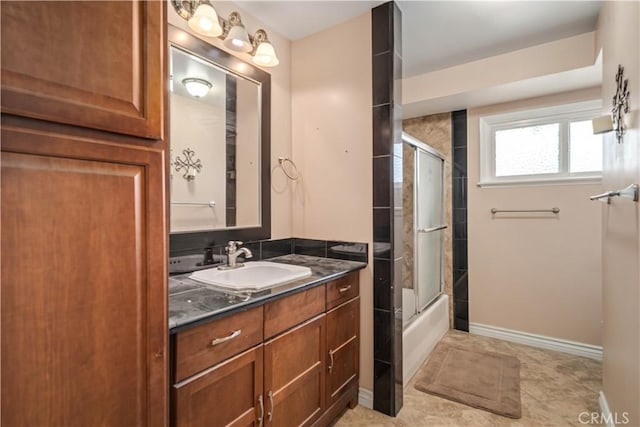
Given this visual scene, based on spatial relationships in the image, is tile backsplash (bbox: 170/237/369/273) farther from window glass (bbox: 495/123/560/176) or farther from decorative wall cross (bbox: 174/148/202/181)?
window glass (bbox: 495/123/560/176)

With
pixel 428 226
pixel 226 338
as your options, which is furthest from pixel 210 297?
pixel 428 226

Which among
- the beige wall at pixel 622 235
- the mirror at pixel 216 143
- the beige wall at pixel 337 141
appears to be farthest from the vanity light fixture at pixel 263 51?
the beige wall at pixel 622 235

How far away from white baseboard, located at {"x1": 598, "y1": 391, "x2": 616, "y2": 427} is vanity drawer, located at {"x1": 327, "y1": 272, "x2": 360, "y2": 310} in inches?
57.0

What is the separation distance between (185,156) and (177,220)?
353 mm

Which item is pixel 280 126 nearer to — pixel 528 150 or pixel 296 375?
pixel 296 375

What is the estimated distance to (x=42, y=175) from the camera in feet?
2.16

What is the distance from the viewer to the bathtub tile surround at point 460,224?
316 cm

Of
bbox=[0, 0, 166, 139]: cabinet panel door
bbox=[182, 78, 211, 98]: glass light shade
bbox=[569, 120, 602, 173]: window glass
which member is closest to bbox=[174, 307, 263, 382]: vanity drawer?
bbox=[0, 0, 166, 139]: cabinet panel door

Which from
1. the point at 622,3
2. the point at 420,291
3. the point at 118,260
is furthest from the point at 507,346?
the point at 118,260

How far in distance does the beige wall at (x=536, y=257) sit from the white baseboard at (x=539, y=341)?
0.13ft

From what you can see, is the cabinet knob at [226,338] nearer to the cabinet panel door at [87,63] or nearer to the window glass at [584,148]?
the cabinet panel door at [87,63]

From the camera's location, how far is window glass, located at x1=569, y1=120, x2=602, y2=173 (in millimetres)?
2660

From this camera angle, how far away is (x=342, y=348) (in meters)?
1.79

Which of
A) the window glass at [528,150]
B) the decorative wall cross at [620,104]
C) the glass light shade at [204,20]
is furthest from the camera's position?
the window glass at [528,150]
